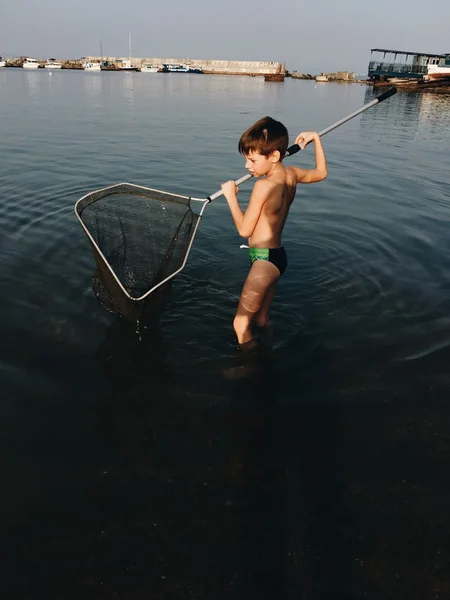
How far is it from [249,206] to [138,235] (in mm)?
2292

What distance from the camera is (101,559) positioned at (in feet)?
9.29

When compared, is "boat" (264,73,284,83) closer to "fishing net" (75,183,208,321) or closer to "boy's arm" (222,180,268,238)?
"fishing net" (75,183,208,321)

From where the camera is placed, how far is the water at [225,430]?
284 centimetres

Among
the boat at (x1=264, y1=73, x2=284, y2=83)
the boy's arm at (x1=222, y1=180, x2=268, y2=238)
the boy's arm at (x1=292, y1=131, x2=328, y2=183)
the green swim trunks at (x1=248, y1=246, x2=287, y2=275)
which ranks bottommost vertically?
the green swim trunks at (x1=248, y1=246, x2=287, y2=275)

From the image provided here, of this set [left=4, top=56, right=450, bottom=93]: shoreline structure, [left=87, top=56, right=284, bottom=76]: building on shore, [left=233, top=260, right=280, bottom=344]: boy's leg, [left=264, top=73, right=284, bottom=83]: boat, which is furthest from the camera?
[left=87, top=56, right=284, bottom=76]: building on shore

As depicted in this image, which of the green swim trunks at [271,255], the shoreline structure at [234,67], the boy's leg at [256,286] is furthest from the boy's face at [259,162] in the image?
the shoreline structure at [234,67]

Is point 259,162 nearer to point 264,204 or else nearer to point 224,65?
point 264,204

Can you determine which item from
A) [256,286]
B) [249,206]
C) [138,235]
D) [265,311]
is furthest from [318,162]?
[138,235]

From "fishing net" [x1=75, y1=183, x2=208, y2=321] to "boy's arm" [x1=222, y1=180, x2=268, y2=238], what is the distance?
0.69 m

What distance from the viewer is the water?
2.84m

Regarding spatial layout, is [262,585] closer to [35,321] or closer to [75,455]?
[75,455]

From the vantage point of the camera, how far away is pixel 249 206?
→ 14.6 ft

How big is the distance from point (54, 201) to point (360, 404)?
8.99 m

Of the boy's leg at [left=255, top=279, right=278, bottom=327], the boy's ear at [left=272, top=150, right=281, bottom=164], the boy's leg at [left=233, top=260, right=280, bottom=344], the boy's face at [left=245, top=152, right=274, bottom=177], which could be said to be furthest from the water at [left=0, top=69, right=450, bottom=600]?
the boy's ear at [left=272, top=150, right=281, bottom=164]
